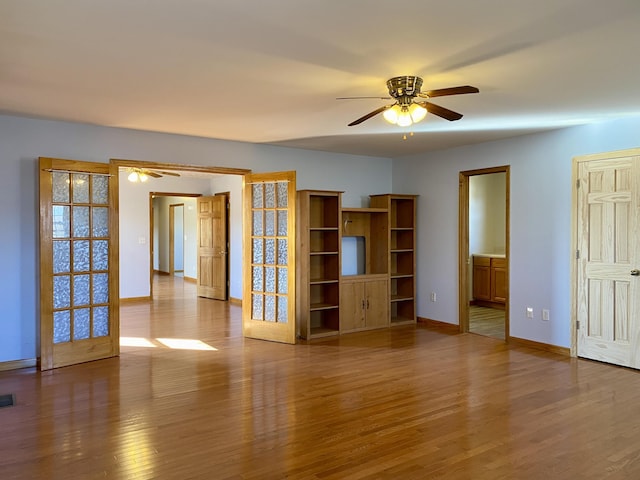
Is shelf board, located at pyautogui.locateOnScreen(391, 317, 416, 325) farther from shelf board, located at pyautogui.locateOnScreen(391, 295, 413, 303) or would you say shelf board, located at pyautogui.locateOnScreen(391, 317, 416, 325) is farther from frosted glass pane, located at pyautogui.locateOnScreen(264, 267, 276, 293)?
frosted glass pane, located at pyautogui.locateOnScreen(264, 267, 276, 293)

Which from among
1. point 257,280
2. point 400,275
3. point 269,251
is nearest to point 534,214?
point 400,275

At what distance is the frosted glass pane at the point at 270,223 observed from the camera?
5.73 m

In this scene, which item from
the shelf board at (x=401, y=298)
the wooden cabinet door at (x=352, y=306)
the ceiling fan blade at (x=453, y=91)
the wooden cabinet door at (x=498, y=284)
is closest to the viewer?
the ceiling fan blade at (x=453, y=91)

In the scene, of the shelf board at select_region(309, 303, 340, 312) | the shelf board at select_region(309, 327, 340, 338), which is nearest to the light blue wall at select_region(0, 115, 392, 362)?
the shelf board at select_region(309, 303, 340, 312)

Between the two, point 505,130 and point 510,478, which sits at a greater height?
point 505,130

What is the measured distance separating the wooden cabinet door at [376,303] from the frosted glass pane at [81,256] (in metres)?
3.39

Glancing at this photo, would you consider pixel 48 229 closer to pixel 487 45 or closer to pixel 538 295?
pixel 487 45

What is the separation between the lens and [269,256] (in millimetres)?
5793

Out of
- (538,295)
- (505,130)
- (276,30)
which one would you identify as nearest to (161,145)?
(276,30)

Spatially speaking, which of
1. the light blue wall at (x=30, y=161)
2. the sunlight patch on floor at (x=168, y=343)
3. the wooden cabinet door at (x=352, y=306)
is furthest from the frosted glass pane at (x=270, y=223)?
the sunlight patch on floor at (x=168, y=343)

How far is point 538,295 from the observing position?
5.39 meters

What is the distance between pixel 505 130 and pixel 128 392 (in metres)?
4.60

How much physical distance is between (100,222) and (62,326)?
1.10 meters

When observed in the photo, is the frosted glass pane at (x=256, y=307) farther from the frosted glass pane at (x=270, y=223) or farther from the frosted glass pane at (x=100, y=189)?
the frosted glass pane at (x=100, y=189)
